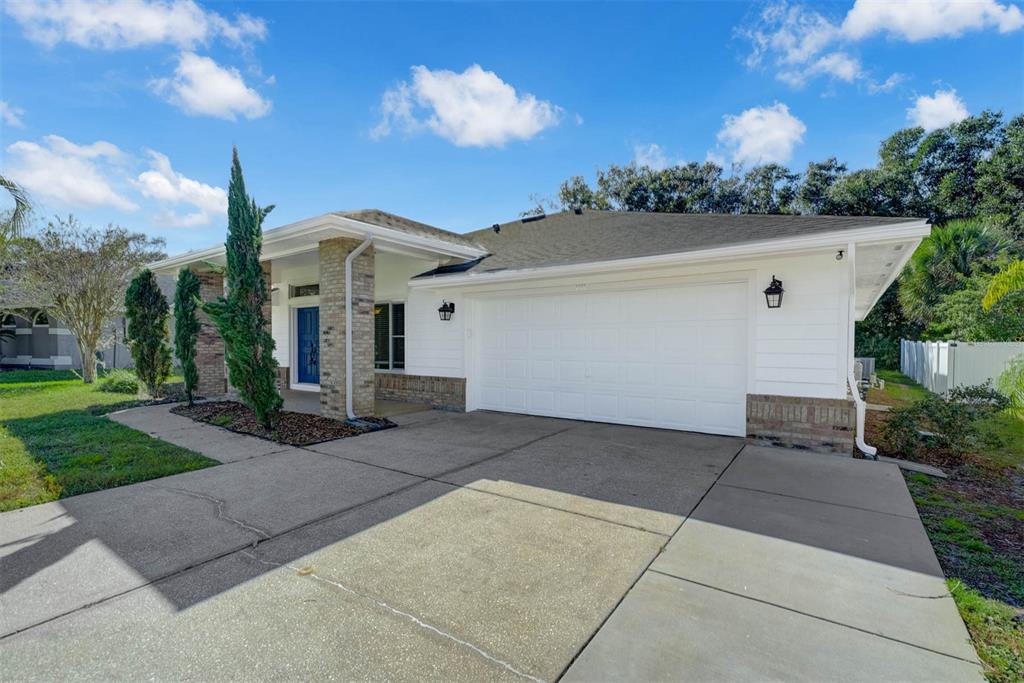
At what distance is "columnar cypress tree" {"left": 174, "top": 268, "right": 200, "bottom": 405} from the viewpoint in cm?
955

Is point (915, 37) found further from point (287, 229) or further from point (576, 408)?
point (287, 229)

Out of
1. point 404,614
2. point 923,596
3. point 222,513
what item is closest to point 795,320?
point 923,596

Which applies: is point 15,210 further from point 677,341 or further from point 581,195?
point 581,195

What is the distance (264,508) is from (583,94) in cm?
1315

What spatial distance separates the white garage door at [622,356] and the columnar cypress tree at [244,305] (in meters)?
3.88

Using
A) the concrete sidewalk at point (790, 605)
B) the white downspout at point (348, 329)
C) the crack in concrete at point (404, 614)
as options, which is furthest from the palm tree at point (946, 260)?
the crack in concrete at point (404, 614)

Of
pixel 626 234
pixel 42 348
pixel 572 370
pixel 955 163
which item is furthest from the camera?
pixel 42 348

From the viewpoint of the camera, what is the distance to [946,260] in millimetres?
16750

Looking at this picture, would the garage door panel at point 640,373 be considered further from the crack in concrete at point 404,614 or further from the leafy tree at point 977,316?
the leafy tree at point 977,316

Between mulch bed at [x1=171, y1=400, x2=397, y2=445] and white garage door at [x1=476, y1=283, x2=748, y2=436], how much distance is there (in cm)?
262

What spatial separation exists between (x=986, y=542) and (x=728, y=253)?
387 cm

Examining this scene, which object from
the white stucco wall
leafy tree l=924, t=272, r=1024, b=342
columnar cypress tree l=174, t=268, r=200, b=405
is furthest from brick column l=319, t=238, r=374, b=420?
leafy tree l=924, t=272, r=1024, b=342

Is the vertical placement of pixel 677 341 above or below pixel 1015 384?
above

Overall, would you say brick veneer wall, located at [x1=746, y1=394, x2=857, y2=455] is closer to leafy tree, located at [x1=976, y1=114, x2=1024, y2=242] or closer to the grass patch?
the grass patch
